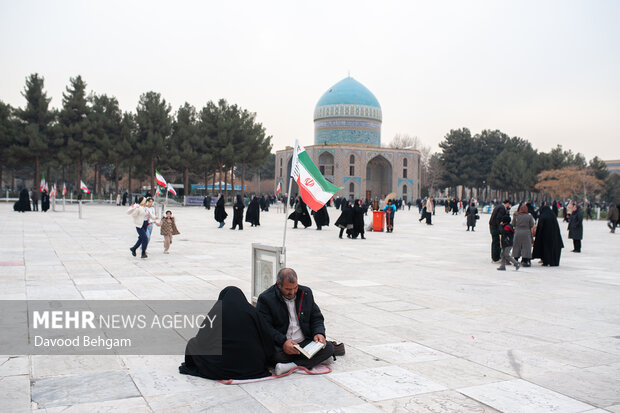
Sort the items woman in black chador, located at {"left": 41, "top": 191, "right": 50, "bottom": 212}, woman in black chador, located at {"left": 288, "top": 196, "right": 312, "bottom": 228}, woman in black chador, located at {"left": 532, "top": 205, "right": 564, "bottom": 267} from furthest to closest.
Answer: woman in black chador, located at {"left": 41, "top": 191, "right": 50, "bottom": 212}, woman in black chador, located at {"left": 288, "top": 196, "right": 312, "bottom": 228}, woman in black chador, located at {"left": 532, "top": 205, "right": 564, "bottom": 267}

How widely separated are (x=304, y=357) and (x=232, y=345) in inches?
22.5

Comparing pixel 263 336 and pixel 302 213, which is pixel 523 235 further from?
pixel 302 213

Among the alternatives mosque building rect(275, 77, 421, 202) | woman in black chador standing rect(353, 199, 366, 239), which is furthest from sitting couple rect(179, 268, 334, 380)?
mosque building rect(275, 77, 421, 202)

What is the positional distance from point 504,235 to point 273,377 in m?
7.54

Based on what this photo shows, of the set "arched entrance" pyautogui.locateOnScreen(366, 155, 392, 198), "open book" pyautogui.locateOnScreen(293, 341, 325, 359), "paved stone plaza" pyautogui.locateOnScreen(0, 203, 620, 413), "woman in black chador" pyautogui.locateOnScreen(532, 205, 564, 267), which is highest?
"arched entrance" pyautogui.locateOnScreen(366, 155, 392, 198)

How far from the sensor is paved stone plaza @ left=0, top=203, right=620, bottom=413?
11.4ft

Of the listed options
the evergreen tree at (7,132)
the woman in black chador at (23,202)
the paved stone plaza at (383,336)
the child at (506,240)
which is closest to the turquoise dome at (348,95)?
the evergreen tree at (7,132)

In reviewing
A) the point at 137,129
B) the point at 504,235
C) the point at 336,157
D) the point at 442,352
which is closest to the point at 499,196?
the point at 336,157

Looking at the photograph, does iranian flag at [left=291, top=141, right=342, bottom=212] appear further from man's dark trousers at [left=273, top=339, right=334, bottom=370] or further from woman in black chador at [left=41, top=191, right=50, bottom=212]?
woman in black chador at [left=41, top=191, right=50, bottom=212]

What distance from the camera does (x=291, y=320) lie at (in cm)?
427

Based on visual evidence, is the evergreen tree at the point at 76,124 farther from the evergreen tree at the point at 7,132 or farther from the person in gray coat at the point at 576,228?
the person in gray coat at the point at 576,228

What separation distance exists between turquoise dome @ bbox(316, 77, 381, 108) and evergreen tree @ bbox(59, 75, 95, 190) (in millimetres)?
28794

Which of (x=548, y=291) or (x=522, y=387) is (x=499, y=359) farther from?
(x=548, y=291)

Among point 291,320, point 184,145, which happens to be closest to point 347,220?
point 291,320
